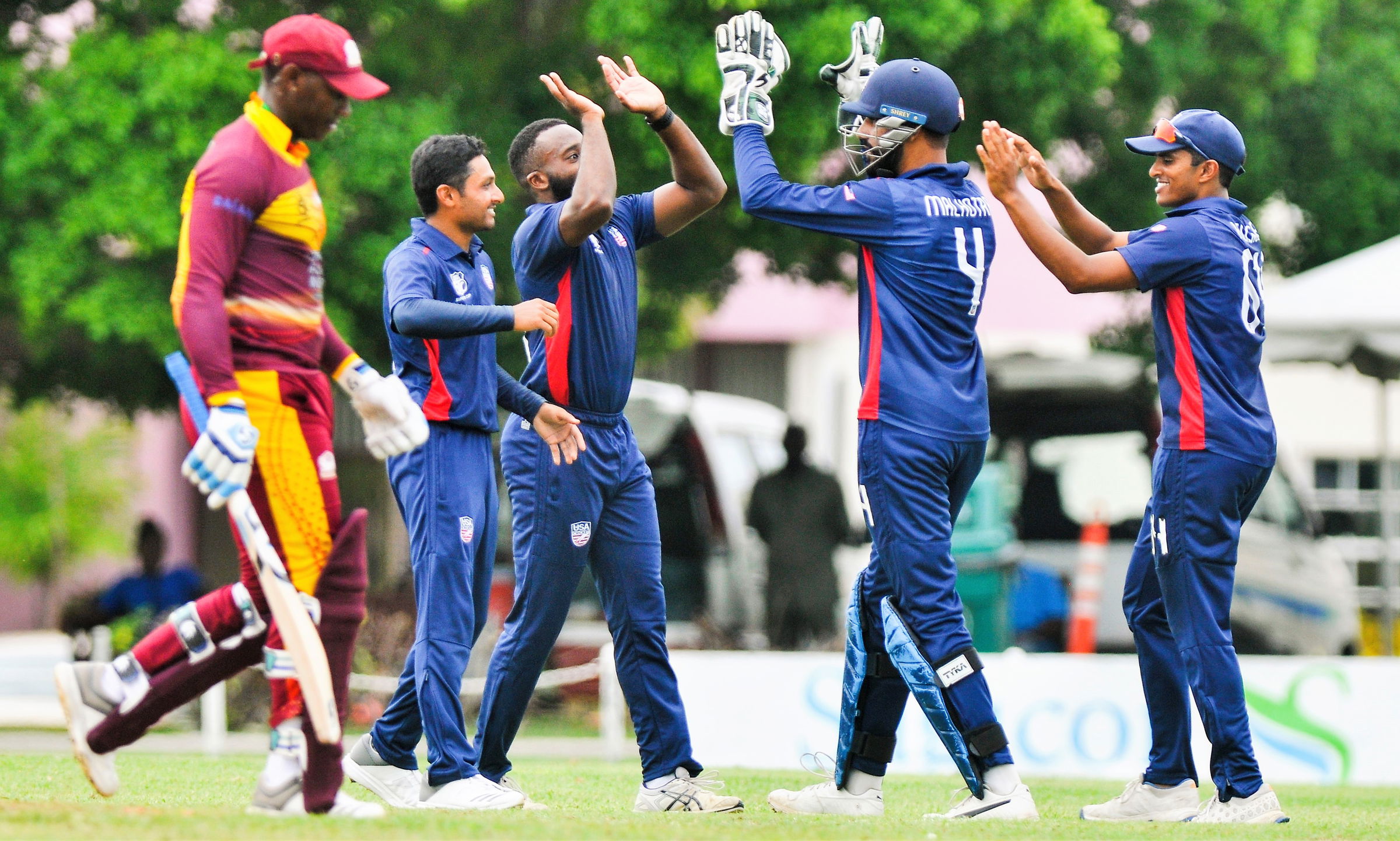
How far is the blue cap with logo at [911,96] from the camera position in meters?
5.59

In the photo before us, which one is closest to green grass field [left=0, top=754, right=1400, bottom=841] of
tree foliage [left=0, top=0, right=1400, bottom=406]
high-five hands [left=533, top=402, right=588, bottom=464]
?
high-five hands [left=533, top=402, right=588, bottom=464]

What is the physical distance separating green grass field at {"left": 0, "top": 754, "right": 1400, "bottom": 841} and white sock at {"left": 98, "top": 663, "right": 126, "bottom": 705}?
304mm

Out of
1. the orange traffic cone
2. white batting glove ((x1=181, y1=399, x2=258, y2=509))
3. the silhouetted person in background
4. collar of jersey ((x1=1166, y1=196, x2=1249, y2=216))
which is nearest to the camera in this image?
white batting glove ((x1=181, y1=399, x2=258, y2=509))

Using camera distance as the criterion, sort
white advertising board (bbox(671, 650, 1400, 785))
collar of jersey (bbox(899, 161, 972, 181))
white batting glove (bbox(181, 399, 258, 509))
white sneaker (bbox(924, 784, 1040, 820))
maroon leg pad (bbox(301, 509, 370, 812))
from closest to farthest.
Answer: white batting glove (bbox(181, 399, 258, 509))
maroon leg pad (bbox(301, 509, 370, 812))
white sneaker (bbox(924, 784, 1040, 820))
collar of jersey (bbox(899, 161, 972, 181))
white advertising board (bbox(671, 650, 1400, 785))

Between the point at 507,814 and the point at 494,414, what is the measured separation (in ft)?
4.70

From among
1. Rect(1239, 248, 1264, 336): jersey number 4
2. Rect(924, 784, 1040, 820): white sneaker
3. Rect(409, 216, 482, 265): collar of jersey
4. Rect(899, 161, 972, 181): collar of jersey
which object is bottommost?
Rect(924, 784, 1040, 820): white sneaker

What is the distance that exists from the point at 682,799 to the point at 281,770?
5.03 ft

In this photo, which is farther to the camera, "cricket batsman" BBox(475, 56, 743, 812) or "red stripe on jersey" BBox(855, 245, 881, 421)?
"cricket batsman" BBox(475, 56, 743, 812)

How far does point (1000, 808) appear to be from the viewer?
17.5 ft

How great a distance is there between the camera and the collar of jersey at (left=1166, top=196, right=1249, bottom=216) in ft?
19.4

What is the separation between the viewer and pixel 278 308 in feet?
15.4

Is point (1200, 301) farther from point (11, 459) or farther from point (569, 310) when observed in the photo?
point (11, 459)

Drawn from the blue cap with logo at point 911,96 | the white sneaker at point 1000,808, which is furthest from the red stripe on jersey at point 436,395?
the white sneaker at point 1000,808

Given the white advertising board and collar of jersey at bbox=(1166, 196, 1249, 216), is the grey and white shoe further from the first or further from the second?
the white advertising board
